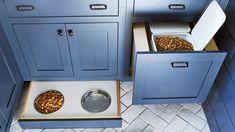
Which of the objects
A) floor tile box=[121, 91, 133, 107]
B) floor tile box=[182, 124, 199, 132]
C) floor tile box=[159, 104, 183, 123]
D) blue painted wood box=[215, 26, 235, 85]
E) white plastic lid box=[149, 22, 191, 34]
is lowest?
floor tile box=[182, 124, 199, 132]

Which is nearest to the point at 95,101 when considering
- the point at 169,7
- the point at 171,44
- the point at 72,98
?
the point at 72,98

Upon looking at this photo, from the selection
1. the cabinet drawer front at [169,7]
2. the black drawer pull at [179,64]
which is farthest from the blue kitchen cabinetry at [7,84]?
the black drawer pull at [179,64]

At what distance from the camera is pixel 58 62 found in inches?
65.9

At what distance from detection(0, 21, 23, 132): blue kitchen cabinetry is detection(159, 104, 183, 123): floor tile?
3.10 feet

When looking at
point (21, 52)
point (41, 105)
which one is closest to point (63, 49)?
A: point (21, 52)

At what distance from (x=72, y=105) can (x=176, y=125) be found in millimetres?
670

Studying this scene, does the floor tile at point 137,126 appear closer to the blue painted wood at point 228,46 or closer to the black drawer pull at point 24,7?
the blue painted wood at point 228,46

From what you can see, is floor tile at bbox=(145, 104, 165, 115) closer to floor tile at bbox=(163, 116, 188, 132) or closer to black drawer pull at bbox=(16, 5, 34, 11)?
floor tile at bbox=(163, 116, 188, 132)

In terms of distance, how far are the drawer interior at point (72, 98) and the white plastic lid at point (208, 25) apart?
0.60m

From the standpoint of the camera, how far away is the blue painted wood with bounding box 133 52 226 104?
1.28 metres

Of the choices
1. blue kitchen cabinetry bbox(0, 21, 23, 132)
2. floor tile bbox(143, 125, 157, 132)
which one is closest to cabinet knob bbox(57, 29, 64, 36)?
blue kitchen cabinetry bbox(0, 21, 23, 132)

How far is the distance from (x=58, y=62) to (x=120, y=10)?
0.54 m

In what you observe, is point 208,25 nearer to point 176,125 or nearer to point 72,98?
point 176,125

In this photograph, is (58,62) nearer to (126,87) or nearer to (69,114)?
(69,114)
